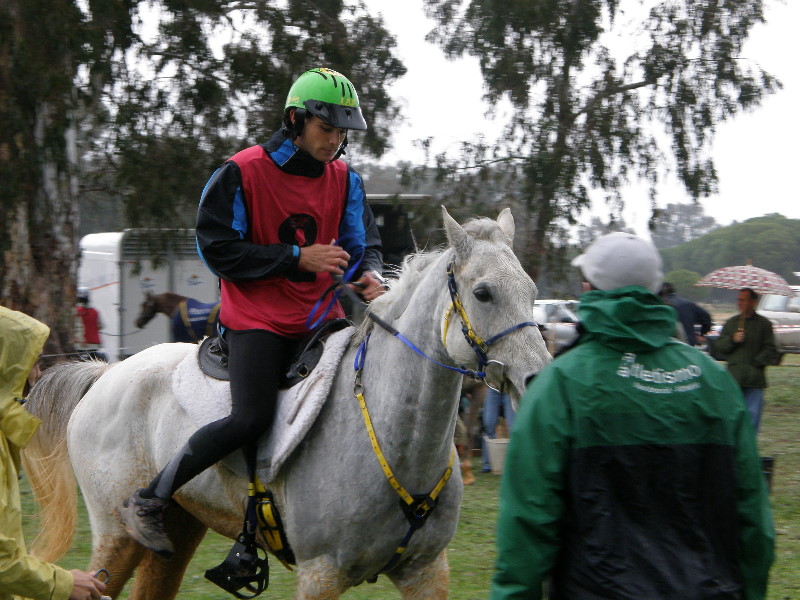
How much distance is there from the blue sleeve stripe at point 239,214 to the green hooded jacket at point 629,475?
1.97 metres

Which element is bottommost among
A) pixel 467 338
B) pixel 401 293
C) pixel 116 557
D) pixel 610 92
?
pixel 116 557

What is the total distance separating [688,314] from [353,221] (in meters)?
7.07

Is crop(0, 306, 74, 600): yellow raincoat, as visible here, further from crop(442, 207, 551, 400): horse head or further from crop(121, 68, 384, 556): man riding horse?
crop(442, 207, 551, 400): horse head

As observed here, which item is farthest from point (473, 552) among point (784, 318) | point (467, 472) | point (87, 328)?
point (784, 318)

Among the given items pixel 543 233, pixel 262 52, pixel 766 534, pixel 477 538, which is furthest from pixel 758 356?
pixel 262 52

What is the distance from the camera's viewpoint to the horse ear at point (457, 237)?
3412 millimetres

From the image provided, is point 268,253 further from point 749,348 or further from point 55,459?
point 749,348

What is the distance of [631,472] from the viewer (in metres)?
2.14

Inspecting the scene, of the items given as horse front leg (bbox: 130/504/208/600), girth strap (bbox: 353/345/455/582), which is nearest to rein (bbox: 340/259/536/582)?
girth strap (bbox: 353/345/455/582)

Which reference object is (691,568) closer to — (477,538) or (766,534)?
(766,534)

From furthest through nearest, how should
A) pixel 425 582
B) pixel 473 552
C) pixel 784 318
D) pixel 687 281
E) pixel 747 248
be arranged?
pixel 747 248 < pixel 687 281 < pixel 784 318 < pixel 473 552 < pixel 425 582

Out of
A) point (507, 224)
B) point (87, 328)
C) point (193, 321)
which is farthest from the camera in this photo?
point (87, 328)

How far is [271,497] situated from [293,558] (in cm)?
29

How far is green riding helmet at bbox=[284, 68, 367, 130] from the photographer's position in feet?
12.6
